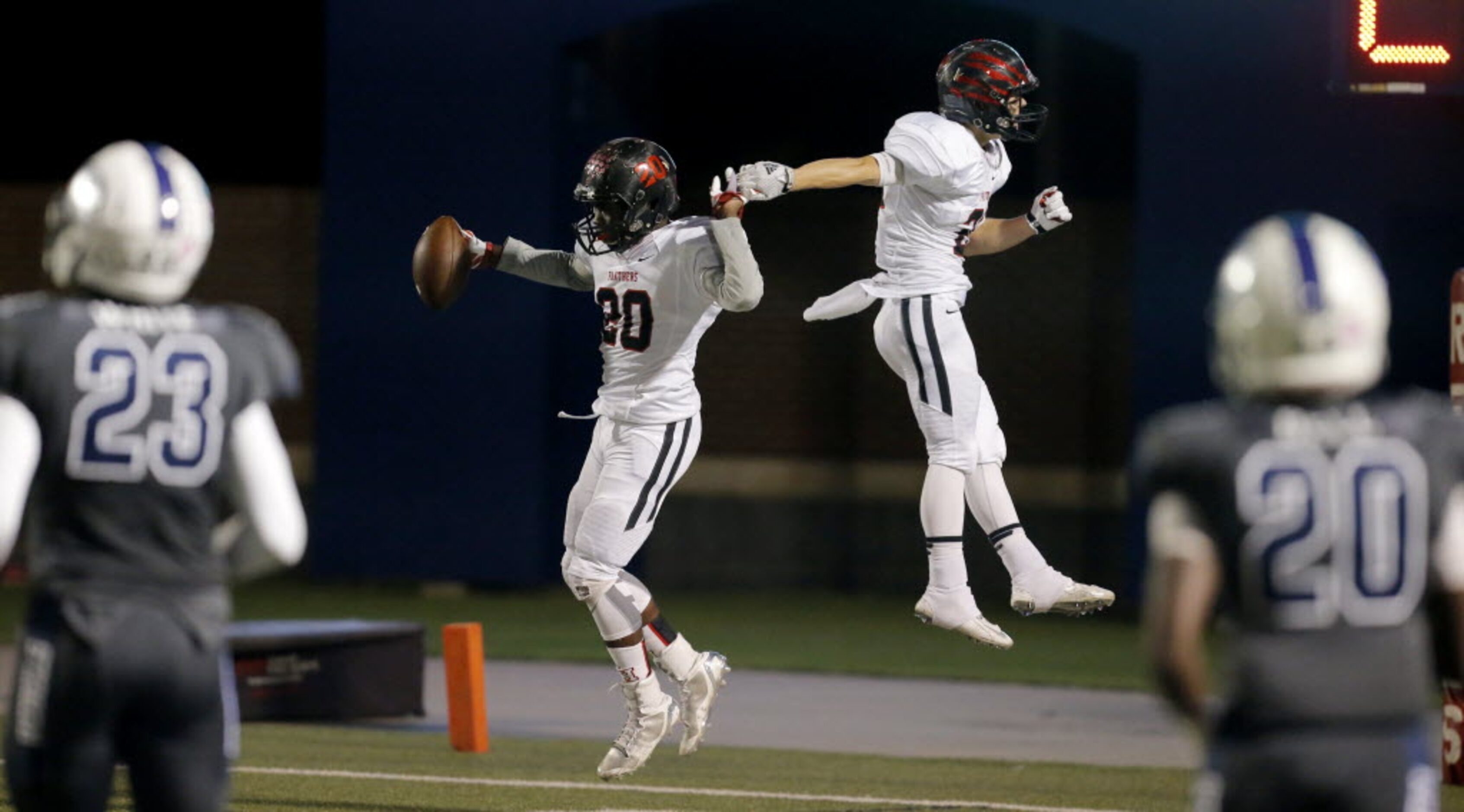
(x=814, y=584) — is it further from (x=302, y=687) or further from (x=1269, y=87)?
(x=302, y=687)

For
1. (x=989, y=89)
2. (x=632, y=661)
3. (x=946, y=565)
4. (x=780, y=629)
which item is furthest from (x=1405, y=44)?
(x=780, y=629)

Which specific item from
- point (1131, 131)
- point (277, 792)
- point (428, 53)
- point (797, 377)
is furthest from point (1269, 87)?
point (277, 792)

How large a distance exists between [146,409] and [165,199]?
0.40 metres

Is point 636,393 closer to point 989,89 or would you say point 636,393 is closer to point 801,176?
point 801,176

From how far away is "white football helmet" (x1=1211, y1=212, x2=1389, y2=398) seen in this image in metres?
3.54

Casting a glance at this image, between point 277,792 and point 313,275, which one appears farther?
point 313,275

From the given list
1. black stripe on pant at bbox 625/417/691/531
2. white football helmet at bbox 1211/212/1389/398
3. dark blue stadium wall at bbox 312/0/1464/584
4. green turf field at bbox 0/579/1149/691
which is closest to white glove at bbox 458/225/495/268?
black stripe on pant at bbox 625/417/691/531

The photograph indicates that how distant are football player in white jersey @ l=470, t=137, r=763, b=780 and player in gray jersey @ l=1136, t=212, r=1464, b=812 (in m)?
3.97

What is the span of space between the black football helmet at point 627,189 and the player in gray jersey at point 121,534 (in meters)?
Result: 3.71

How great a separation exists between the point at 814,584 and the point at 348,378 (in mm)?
3664

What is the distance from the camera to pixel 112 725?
12.8ft

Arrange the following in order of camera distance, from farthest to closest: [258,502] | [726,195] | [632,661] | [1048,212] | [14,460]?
[632,661], [1048,212], [726,195], [258,502], [14,460]

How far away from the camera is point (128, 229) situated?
158 inches

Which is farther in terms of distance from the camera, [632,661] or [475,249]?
[632,661]
